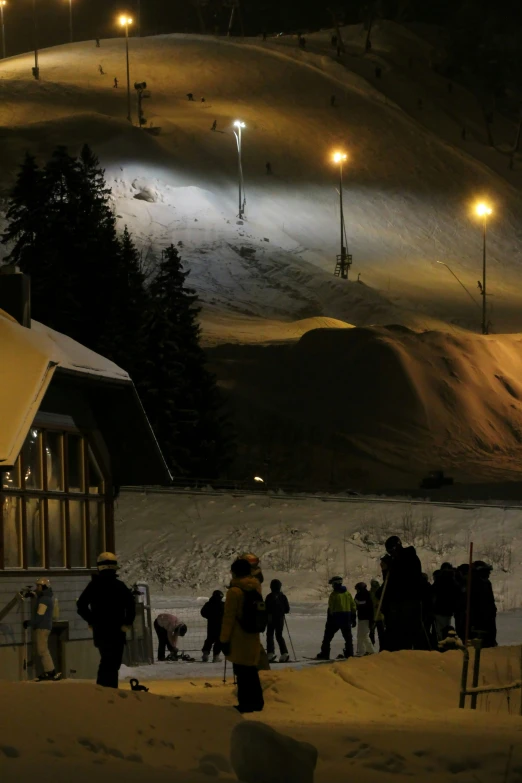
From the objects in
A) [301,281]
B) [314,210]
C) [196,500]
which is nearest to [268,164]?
[314,210]

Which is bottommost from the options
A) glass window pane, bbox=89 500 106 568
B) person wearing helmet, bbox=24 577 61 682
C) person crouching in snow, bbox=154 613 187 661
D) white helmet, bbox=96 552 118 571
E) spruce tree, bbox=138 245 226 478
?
person crouching in snow, bbox=154 613 187 661

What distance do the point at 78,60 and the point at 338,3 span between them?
72.7m

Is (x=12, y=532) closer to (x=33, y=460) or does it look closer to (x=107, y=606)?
(x=33, y=460)

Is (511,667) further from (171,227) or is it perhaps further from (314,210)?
(314,210)

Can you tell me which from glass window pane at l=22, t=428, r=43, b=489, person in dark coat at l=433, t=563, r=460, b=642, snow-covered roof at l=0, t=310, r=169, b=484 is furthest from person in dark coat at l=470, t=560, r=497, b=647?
glass window pane at l=22, t=428, r=43, b=489

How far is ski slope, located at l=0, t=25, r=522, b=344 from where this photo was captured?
253 ft

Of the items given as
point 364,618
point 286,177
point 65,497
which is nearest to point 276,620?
point 364,618

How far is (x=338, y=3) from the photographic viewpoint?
194375 millimetres

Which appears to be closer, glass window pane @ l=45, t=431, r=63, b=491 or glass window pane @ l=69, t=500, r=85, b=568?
glass window pane @ l=45, t=431, r=63, b=491

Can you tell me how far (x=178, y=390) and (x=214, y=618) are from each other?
24574 mm

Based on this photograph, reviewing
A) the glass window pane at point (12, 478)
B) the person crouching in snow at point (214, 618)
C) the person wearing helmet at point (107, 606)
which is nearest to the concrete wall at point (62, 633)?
the glass window pane at point (12, 478)

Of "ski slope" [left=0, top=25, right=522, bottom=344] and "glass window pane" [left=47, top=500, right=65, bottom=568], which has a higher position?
"ski slope" [left=0, top=25, right=522, bottom=344]

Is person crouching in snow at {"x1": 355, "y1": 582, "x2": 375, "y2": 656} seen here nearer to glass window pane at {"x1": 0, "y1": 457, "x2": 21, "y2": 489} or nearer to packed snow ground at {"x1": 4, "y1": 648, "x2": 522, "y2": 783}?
glass window pane at {"x1": 0, "y1": 457, "x2": 21, "y2": 489}

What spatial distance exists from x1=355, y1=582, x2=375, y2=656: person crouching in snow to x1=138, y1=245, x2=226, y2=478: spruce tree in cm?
2220
